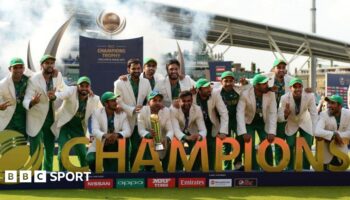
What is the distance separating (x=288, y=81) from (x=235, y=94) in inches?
34.7

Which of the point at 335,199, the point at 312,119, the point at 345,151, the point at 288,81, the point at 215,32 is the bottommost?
the point at 335,199

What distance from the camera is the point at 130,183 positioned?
569cm

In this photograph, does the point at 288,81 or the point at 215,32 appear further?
the point at 215,32

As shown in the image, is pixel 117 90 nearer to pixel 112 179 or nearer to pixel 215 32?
pixel 112 179

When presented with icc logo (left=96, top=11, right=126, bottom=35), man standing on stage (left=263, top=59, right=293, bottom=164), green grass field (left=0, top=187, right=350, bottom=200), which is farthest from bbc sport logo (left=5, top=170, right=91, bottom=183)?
icc logo (left=96, top=11, right=126, bottom=35)

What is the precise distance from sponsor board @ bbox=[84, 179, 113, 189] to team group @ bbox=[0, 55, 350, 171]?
1.16ft

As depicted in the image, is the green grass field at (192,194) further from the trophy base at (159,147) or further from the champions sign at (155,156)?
the trophy base at (159,147)

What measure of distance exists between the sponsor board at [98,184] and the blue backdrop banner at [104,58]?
5.72 m

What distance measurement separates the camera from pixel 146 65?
20.6ft

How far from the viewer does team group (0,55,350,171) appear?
5969mm

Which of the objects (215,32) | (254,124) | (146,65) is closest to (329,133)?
(254,124)

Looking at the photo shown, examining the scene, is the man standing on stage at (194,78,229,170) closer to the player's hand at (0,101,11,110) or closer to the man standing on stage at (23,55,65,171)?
the man standing on stage at (23,55,65,171)

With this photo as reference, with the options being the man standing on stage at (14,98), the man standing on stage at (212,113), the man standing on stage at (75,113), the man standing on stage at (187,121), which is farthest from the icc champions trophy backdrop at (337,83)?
the man standing on stage at (14,98)

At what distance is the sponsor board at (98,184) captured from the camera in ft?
18.4
